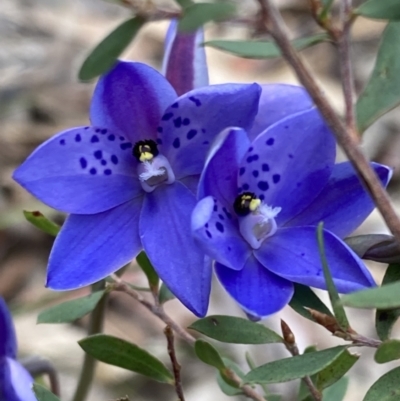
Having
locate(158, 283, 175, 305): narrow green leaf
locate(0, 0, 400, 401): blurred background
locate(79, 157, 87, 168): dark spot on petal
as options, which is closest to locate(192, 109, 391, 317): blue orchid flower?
locate(79, 157, 87, 168): dark spot on petal

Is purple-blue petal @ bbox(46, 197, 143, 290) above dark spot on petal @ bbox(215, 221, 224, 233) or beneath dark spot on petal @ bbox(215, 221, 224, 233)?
beneath

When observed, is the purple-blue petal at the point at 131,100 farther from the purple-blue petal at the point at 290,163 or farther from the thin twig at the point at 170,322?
the thin twig at the point at 170,322

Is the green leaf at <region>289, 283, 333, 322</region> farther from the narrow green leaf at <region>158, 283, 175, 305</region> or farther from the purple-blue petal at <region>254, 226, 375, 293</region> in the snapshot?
the narrow green leaf at <region>158, 283, 175, 305</region>

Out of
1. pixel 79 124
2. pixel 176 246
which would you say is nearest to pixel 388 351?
pixel 176 246

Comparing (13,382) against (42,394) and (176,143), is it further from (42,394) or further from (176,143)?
(176,143)

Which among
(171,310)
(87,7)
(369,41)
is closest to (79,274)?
(171,310)

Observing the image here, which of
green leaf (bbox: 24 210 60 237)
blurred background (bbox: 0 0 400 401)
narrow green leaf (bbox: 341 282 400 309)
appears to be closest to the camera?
narrow green leaf (bbox: 341 282 400 309)
